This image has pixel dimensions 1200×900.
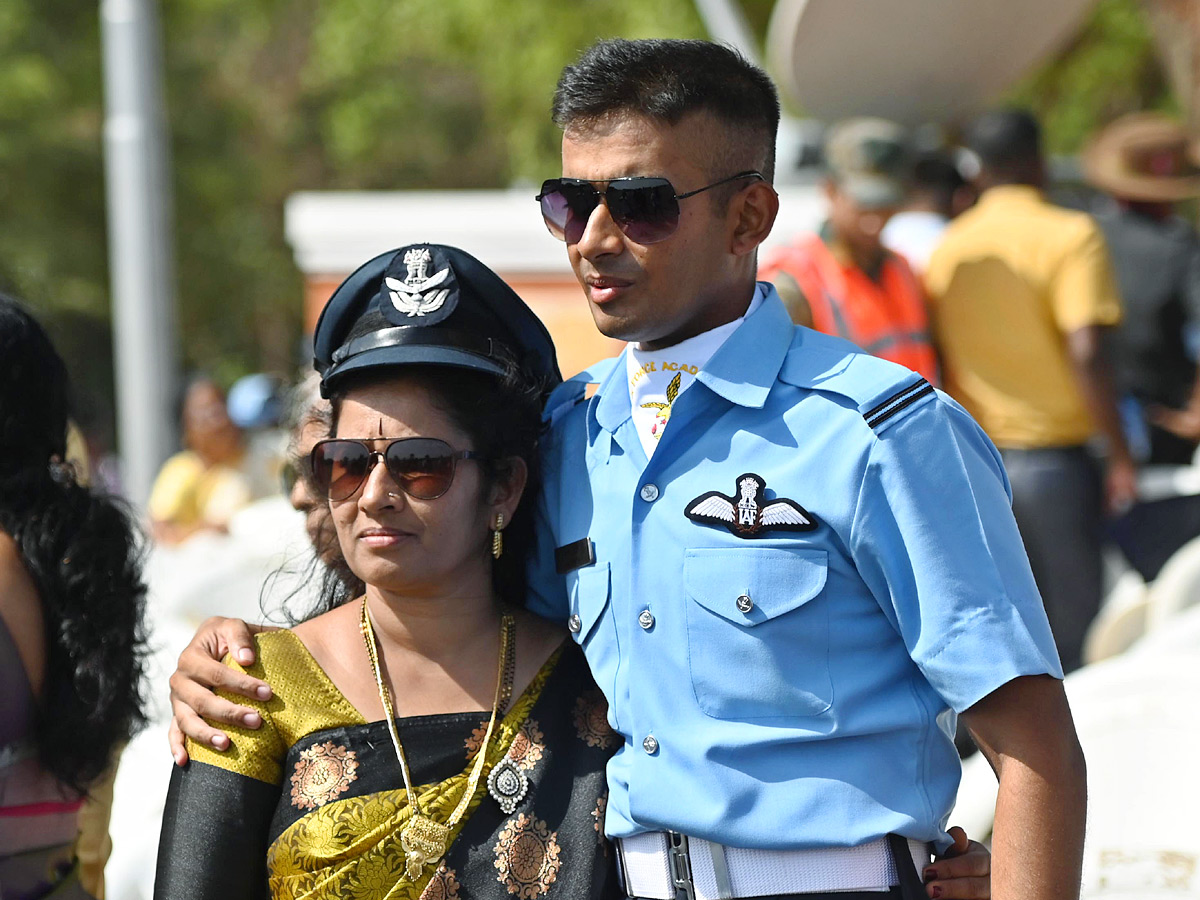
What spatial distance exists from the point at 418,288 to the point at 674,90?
0.44 metres

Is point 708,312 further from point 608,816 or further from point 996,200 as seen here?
point 996,200

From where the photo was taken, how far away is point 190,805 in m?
1.94

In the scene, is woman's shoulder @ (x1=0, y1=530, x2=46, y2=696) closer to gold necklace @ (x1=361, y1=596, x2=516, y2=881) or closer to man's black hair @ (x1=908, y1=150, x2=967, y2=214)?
gold necklace @ (x1=361, y1=596, x2=516, y2=881)

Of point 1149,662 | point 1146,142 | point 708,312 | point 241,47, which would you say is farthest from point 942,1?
point 241,47

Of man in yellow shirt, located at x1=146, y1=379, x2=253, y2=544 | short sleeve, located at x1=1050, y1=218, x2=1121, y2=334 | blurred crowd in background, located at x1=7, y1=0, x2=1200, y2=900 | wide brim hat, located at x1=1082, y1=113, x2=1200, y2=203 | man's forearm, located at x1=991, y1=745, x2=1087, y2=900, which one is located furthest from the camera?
man in yellow shirt, located at x1=146, y1=379, x2=253, y2=544

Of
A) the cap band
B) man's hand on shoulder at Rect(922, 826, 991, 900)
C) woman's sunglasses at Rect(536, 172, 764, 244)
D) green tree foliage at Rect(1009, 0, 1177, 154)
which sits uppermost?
green tree foliage at Rect(1009, 0, 1177, 154)

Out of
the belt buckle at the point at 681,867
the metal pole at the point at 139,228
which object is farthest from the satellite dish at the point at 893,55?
the belt buckle at the point at 681,867

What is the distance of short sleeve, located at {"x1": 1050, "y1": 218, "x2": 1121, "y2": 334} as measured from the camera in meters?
4.66

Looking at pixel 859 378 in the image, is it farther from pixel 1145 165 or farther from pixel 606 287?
pixel 1145 165

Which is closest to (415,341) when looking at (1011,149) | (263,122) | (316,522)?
(316,522)

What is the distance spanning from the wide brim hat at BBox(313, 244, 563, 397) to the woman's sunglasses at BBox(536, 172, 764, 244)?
0.22 meters

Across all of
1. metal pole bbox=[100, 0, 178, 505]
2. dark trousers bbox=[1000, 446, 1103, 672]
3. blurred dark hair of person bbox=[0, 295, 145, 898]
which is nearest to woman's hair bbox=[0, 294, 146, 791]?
blurred dark hair of person bbox=[0, 295, 145, 898]

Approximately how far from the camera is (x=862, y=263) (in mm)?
4328

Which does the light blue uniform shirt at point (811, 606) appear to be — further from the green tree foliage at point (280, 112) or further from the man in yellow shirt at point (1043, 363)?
the green tree foliage at point (280, 112)
